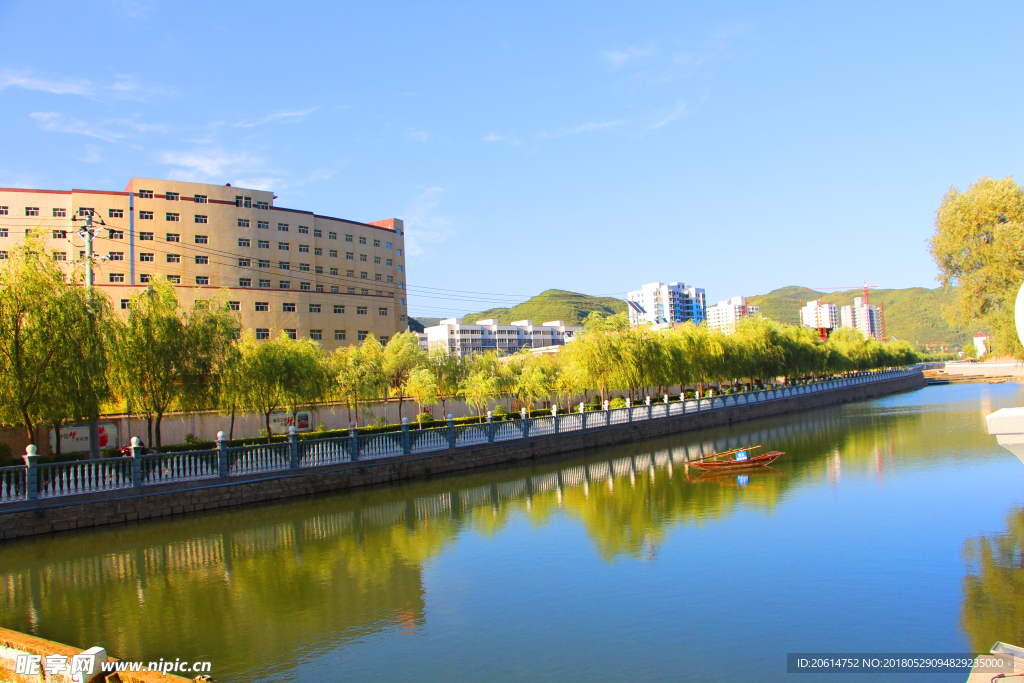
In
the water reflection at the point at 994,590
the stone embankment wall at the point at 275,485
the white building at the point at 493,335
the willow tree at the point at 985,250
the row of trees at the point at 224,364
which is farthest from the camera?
the white building at the point at 493,335

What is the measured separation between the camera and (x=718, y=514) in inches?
618

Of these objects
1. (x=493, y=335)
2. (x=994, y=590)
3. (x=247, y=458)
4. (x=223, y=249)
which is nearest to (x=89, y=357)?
(x=247, y=458)

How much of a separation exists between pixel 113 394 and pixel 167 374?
1466 mm

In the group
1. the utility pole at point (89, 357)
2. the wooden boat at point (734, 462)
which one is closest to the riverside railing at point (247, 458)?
the utility pole at point (89, 357)

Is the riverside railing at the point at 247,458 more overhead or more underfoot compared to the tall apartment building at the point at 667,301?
more underfoot

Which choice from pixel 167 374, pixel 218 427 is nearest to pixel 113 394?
pixel 167 374

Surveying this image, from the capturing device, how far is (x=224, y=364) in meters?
21.5

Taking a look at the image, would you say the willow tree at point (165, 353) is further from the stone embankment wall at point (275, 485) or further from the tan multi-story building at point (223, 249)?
the tan multi-story building at point (223, 249)

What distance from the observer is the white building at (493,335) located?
A: 132m

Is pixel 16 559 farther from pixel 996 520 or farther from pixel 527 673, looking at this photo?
pixel 996 520

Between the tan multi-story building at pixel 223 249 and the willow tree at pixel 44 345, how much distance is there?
34.6 metres

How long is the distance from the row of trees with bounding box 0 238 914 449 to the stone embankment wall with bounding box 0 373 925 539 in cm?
235

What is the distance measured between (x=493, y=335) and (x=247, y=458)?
388 feet

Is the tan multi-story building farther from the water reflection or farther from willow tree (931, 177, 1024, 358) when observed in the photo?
the water reflection
